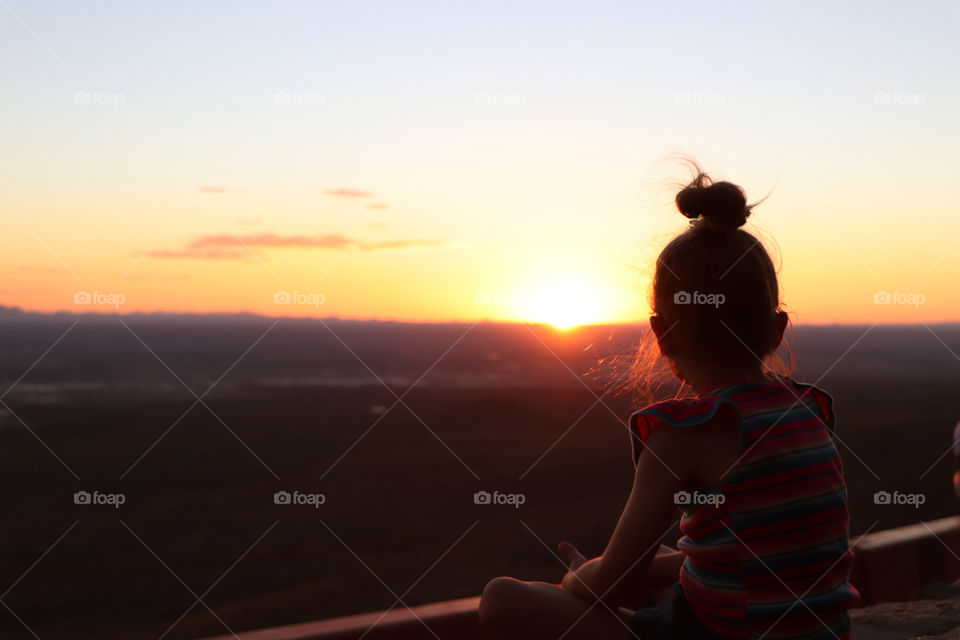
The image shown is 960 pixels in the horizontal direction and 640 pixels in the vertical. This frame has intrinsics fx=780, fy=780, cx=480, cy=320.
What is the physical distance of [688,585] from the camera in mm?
1612

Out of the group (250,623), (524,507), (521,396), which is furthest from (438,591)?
(521,396)

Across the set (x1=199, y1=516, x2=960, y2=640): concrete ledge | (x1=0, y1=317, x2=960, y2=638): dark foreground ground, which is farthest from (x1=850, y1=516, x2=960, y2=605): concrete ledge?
(x1=0, y1=317, x2=960, y2=638): dark foreground ground

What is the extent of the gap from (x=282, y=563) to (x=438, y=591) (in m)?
1.57

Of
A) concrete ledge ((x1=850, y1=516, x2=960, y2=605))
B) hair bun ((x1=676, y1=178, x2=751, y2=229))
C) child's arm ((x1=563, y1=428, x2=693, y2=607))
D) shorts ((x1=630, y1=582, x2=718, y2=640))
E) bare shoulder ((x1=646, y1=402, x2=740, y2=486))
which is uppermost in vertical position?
hair bun ((x1=676, y1=178, x2=751, y2=229))

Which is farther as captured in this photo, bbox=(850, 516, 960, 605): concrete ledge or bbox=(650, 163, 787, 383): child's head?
bbox=(850, 516, 960, 605): concrete ledge

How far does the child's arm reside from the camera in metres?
1.51

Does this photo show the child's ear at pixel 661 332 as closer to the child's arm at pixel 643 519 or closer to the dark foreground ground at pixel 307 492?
the child's arm at pixel 643 519

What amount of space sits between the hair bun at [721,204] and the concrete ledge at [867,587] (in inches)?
75.5

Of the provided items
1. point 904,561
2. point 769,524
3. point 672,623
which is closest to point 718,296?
point 769,524

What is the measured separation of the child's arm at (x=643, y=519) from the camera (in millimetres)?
1509

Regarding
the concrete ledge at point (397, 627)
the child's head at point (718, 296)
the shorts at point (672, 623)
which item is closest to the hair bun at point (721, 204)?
the child's head at point (718, 296)

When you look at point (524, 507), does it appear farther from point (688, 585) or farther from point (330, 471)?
point (688, 585)

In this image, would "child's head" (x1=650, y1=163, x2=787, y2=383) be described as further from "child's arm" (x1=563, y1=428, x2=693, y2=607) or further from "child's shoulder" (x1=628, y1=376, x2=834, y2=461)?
"child's arm" (x1=563, y1=428, x2=693, y2=607)

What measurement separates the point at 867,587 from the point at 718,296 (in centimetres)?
300
